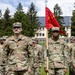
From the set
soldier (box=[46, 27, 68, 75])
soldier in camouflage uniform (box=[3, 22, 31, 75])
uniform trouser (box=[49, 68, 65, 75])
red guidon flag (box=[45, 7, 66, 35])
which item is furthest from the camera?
red guidon flag (box=[45, 7, 66, 35])

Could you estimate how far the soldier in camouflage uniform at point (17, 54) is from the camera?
10.5 m

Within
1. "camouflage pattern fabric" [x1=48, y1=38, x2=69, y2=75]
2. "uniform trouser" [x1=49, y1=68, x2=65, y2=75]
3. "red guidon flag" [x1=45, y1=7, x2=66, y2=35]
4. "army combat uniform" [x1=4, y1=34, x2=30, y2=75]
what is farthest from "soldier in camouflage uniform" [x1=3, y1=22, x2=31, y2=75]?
"red guidon flag" [x1=45, y1=7, x2=66, y2=35]

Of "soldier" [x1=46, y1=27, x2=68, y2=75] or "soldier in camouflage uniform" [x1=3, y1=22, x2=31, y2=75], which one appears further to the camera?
"soldier" [x1=46, y1=27, x2=68, y2=75]

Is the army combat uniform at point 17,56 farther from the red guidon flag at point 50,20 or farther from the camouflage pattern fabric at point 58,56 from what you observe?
the red guidon flag at point 50,20

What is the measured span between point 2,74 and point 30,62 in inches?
59.9

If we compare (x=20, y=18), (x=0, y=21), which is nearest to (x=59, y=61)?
(x=20, y=18)

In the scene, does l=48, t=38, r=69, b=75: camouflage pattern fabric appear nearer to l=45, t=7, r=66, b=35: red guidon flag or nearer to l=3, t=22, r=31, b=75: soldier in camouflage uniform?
l=45, t=7, r=66, b=35: red guidon flag

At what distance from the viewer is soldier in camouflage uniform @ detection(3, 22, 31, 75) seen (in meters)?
10.5

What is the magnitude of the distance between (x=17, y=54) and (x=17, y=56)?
54 millimetres

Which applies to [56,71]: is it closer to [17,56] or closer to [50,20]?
[50,20]

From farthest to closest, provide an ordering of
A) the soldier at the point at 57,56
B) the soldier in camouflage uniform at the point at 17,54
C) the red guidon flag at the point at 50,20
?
the red guidon flag at the point at 50,20 < the soldier at the point at 57,56 < the soldier in camouflage uniform at the point at 17,54

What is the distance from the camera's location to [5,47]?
10.7m

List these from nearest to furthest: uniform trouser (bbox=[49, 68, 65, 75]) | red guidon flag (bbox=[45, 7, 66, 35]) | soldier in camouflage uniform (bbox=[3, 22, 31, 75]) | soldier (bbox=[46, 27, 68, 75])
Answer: soldier in camouflage uniform (bbox=[3, 22, 31, 75]) < uniform trouser (bbox=[49, 68, 65, 75]) < soldier (bbox=[46, 27, 68, 75]) < red guidon flag (bbox=[45, 7, 66, 35])

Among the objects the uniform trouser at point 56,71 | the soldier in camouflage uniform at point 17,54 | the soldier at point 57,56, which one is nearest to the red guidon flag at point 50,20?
the soldier at point 57,56
